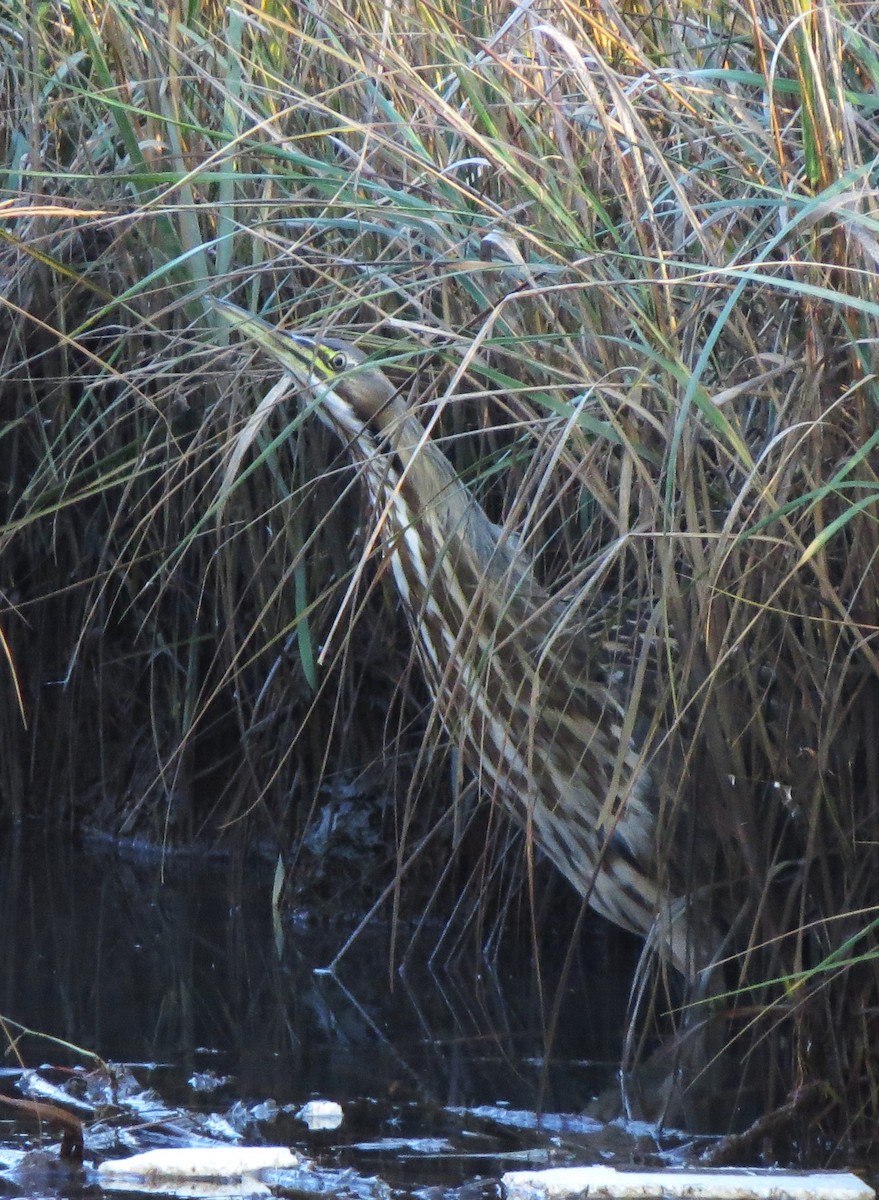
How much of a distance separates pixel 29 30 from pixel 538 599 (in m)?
1.17

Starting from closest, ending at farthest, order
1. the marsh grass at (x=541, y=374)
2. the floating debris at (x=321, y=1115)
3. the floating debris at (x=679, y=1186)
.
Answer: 1. the floating debris at (x=679, y=1186)
2. the marsh grass at (x=541, y=374)
3. the floating debris at (x=321, y=1115)

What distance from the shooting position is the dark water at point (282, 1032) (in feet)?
5.26

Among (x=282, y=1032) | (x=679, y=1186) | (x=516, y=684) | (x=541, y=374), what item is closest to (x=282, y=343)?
(x=541, y=374)

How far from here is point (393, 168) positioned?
2.07m

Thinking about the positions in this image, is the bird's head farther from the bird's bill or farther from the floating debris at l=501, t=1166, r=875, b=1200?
the floating debris at l=501, t=1166, r=875, b=1200

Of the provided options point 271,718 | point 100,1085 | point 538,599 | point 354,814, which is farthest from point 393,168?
point 100,1085

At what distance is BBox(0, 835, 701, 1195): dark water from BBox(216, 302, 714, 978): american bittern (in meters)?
0.19

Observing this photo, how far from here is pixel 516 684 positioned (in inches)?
74.3

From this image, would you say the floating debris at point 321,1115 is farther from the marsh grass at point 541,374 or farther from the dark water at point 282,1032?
the marsh grass at point 541,374

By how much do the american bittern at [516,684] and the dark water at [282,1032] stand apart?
0.19 meters

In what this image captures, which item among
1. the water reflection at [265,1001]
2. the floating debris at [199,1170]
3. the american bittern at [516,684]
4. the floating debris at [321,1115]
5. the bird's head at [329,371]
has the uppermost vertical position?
the bird's head at [329,371]

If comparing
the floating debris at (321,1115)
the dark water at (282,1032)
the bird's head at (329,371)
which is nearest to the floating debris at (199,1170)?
the dark water at (282,1032)

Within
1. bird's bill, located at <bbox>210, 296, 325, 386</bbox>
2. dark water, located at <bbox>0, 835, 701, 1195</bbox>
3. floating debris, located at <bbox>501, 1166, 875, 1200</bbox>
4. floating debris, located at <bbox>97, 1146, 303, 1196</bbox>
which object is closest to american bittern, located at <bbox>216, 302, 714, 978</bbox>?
bird's bill, located at <bbox>210, 296, 325, 386</bbox>

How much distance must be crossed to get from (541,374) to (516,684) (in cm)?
37
